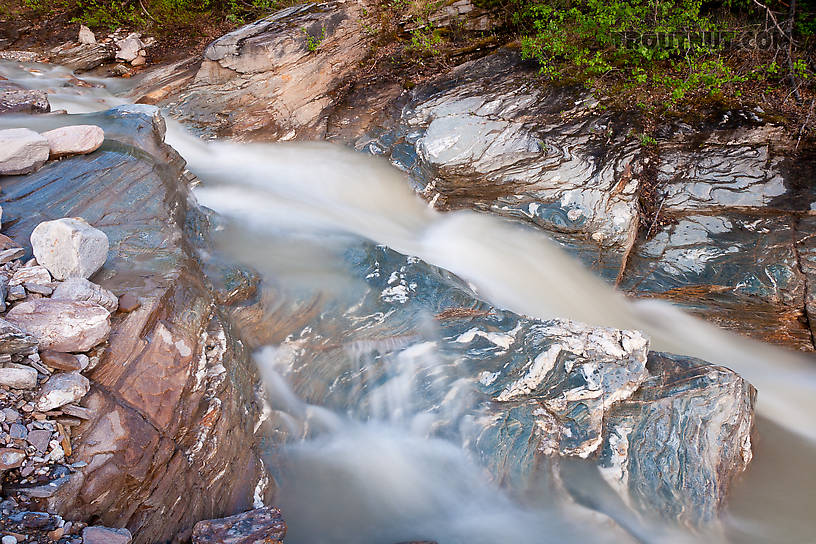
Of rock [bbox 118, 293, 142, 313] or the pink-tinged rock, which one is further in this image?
rock [bbox 118, 293, 142, 313]

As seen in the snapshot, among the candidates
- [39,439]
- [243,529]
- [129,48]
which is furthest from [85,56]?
[243,529]

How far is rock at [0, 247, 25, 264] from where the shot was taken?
12.0ft

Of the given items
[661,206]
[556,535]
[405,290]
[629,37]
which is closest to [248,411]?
[405,290]

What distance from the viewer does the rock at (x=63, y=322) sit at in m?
3.20

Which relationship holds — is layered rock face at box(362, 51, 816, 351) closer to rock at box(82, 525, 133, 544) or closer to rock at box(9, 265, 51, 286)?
rock at box(9, 265, 51, 286)

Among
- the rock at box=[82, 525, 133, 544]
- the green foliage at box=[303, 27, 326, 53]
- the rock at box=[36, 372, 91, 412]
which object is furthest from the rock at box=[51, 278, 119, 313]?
the green foliage at box=[303, 27, 326, 53]

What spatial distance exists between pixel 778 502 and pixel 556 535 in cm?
207

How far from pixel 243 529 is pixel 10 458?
1371 millimetres

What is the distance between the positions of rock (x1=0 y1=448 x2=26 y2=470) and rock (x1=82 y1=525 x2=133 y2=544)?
0.49 meters

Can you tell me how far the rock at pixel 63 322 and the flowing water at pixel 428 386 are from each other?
5.53 ft

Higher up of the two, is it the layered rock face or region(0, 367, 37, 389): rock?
region(0, 367, 37, 389): rock

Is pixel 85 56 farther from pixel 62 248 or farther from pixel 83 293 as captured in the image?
pixel 83 293

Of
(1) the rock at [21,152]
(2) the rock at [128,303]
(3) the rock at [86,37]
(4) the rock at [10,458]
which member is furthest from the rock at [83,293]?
(3) the rock at [86,37]

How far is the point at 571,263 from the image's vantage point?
6895 mm
